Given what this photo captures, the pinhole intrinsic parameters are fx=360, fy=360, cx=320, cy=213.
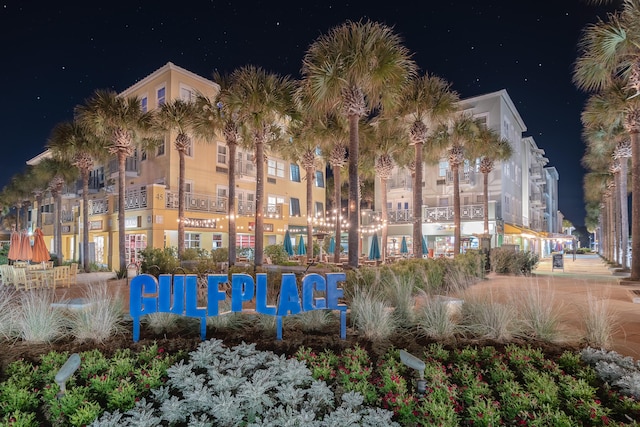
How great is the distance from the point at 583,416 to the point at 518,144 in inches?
1503

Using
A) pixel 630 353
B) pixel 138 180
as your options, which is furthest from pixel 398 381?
pixel 138 180

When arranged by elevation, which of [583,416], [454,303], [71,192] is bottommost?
[583,416]

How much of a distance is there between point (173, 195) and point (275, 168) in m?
10.2

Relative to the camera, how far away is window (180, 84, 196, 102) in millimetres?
24594

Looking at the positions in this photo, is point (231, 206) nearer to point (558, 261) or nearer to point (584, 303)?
point (584, 303)

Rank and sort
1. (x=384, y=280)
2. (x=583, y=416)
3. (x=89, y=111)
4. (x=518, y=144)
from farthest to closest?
(x=518, y=144) → (x=89, y=111) → (x=384, y=280) → (x=583, y=416)

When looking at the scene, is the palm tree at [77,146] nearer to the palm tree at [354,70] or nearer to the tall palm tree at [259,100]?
the tall palm tree at [259,100]

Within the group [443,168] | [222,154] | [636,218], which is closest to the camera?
[636,218]

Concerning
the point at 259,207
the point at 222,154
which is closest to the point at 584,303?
the point at 259,207

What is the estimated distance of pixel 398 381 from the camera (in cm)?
489

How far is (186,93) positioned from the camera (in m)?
25.0

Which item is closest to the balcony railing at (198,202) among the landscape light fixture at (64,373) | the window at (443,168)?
the landscape light fixture at (64,373)

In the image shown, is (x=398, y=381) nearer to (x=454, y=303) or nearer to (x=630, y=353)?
(x=454, y=303)

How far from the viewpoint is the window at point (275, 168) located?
102 feet
